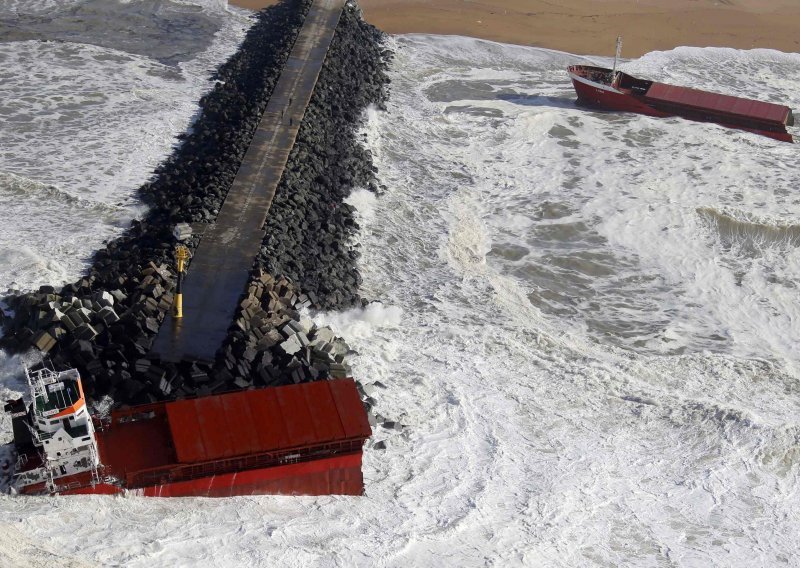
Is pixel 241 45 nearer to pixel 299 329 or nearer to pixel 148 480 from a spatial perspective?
pixel 299 329

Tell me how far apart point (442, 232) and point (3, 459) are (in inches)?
652

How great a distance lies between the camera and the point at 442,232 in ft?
102

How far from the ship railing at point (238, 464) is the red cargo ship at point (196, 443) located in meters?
0.02

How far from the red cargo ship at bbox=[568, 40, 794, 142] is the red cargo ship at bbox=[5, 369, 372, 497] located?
87.7ft

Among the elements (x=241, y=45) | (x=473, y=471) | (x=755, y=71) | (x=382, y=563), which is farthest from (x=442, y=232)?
(x=755, y=71)

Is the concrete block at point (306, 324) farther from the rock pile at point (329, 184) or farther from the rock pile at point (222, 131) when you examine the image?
the rock pile at point (222, 131)

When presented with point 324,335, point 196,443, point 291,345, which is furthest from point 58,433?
point 324,335

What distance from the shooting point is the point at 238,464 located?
18219 mm

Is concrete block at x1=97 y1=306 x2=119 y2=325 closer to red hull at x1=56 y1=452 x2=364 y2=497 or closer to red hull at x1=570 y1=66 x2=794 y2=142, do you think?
red hull at x1=56 y1=452 x2=364 y2=497

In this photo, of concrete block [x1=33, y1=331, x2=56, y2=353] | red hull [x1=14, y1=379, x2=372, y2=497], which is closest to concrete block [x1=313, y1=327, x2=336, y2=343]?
red hull [x1=14, y1=379, x2=372, y2=497]

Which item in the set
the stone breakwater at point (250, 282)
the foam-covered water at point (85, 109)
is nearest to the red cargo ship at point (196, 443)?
the stone breakwater at point (250, 282)

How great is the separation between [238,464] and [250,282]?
7008mm

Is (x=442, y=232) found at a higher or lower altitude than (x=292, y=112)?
lower

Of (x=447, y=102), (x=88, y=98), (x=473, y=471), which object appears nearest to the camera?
(x=473, y=471)
